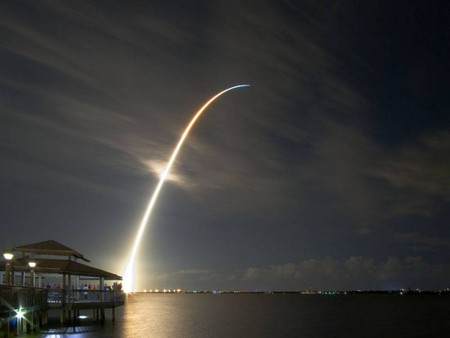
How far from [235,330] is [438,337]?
19699 millimetres

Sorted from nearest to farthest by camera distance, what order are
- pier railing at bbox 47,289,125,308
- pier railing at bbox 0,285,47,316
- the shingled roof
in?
pier railing at bbox 0,285,47,316 → the shingled roof → pier railing at bbox 47,289,125,308

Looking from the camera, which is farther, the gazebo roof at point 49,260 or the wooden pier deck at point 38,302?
the gazebo roof at point 49,260

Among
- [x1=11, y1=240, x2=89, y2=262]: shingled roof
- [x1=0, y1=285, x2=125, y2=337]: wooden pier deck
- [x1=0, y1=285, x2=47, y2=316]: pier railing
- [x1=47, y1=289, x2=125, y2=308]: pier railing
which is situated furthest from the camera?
[x1=47, y1=289, x2=125, y2=308]: pier railing

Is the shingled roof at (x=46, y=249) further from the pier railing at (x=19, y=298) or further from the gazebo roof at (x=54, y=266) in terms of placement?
the pier railing at (x=19, y=298)

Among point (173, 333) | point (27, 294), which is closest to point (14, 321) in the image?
point (27, 294)

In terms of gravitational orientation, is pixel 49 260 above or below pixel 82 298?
above

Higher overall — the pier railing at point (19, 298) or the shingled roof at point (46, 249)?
the shingled roof at point (46, 249)

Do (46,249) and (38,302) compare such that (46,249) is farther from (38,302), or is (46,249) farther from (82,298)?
(82,298)

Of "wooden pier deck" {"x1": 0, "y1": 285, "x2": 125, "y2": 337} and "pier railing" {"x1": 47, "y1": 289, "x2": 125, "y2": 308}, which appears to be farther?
"pier railing" {"x1": 47, "y1": 289, "x2": 125, "y2": 308}

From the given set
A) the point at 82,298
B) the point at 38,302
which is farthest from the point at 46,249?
the point at 82,298

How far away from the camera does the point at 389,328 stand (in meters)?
60.6

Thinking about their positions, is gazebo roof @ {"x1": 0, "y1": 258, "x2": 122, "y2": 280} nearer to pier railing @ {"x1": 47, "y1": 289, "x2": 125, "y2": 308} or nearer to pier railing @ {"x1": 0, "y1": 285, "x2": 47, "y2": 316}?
pier railing @ {"x1": 0, "y1": 285, "x2": 47, "y2": 316}

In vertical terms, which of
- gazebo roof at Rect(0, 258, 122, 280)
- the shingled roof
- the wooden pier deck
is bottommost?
the wooden pier deck

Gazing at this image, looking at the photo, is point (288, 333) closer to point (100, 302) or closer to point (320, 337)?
point (320, 337)
